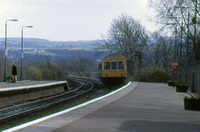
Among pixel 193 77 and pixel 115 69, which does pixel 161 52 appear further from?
pixel 193 77

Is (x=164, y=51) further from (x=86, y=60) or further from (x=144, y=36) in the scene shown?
(x=86, y=60)

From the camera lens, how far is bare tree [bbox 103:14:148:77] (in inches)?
2443

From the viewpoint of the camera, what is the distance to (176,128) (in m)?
9.75

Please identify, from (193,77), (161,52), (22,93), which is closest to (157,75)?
(193,77)

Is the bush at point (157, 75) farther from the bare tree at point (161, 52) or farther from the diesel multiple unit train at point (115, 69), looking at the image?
the bare tree at point (161, 52)

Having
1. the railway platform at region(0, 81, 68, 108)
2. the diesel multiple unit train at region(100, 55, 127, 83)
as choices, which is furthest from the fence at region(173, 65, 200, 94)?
the railway platform at region(0, 81, 68, 108)

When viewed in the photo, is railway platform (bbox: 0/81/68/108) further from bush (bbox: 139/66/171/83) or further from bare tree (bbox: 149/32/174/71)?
bare tree (bbox: 149/32/174/71)

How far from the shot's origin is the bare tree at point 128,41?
204ft

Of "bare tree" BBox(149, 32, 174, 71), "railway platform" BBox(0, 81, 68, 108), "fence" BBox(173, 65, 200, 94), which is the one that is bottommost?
"railway platform" BBox(0, 81, 68, 108)

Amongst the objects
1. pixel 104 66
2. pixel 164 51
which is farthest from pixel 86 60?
pixel 104 66

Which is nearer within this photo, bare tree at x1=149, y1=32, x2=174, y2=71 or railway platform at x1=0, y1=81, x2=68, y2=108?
railway platform at x1=0, y1=81, x2=68, y2=108

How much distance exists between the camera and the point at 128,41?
202ft

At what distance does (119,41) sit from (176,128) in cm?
5311

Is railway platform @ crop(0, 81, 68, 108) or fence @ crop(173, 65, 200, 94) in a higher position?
fence @ crop(173, 65, 200, 94)
